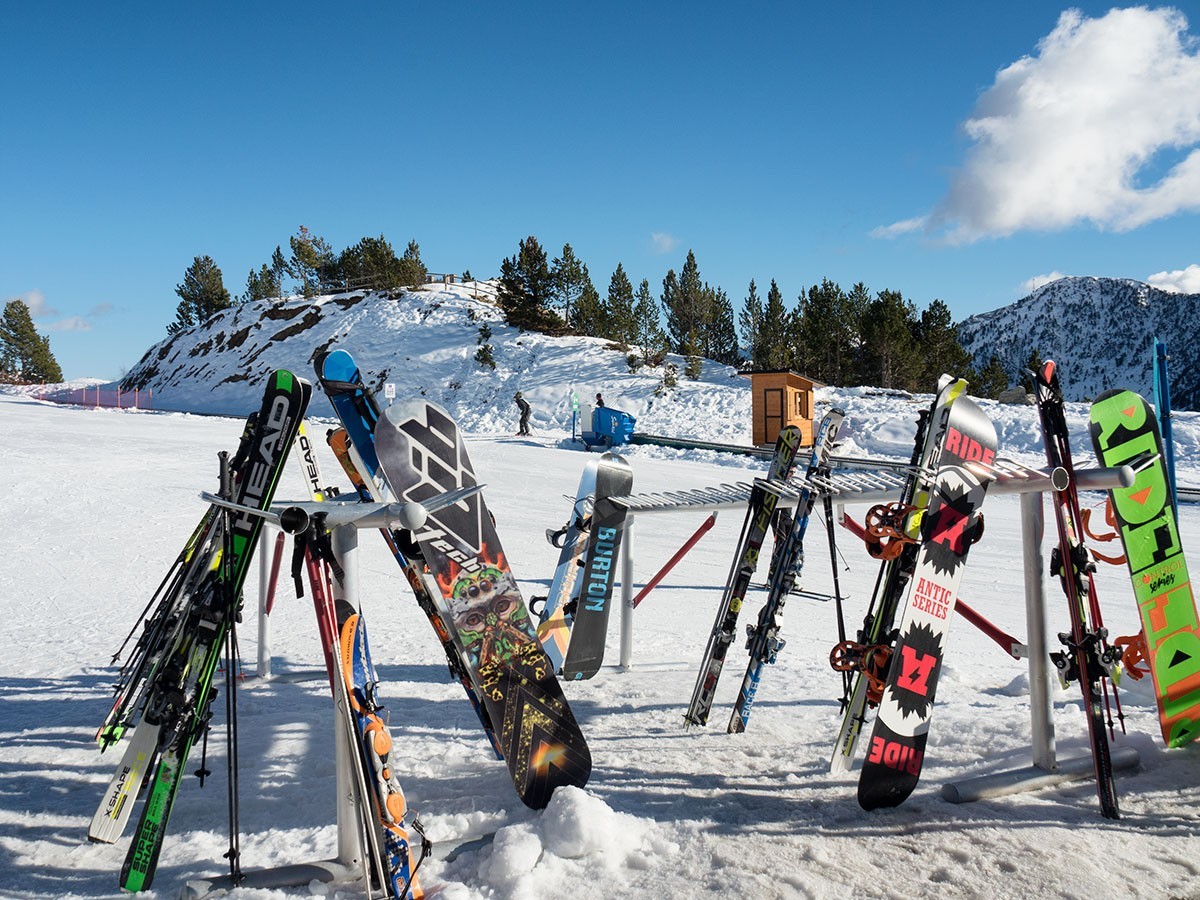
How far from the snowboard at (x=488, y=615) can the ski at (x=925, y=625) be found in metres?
1.26

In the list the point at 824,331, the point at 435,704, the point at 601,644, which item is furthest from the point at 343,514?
the point at 824,331

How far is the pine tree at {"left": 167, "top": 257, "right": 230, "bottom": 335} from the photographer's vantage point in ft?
213

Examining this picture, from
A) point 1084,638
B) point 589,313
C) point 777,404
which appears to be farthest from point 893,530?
point 589,313

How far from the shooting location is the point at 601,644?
17.8 ft

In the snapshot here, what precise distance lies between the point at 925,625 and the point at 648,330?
4032cm

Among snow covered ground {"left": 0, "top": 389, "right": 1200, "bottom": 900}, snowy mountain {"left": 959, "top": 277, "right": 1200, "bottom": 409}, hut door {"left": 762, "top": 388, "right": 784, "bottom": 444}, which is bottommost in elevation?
snow covered ground {"left": 0, "top": 389, "right": 1200, "bottom": 900}

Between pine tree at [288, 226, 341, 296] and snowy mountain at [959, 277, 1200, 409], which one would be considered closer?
pine tree at [288, 226, 341, 296]

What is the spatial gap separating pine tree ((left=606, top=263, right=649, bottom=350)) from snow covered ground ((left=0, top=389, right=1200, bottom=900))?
36.7 m

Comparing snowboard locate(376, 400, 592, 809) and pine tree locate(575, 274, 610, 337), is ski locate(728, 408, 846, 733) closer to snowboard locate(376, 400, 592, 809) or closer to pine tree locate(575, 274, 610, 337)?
snowboard locate(376, 400, 592, 809)

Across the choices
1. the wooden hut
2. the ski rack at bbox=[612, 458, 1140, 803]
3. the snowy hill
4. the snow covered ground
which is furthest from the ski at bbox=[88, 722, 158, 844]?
the snowy hill

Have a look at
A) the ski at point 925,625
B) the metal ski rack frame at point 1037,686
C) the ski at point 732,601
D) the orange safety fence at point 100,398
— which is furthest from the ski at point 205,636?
the orange safety fence at point 100,398

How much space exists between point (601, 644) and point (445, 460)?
2.57 m

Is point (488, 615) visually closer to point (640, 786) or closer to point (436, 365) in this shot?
point (640, 786)

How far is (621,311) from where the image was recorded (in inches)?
1768
